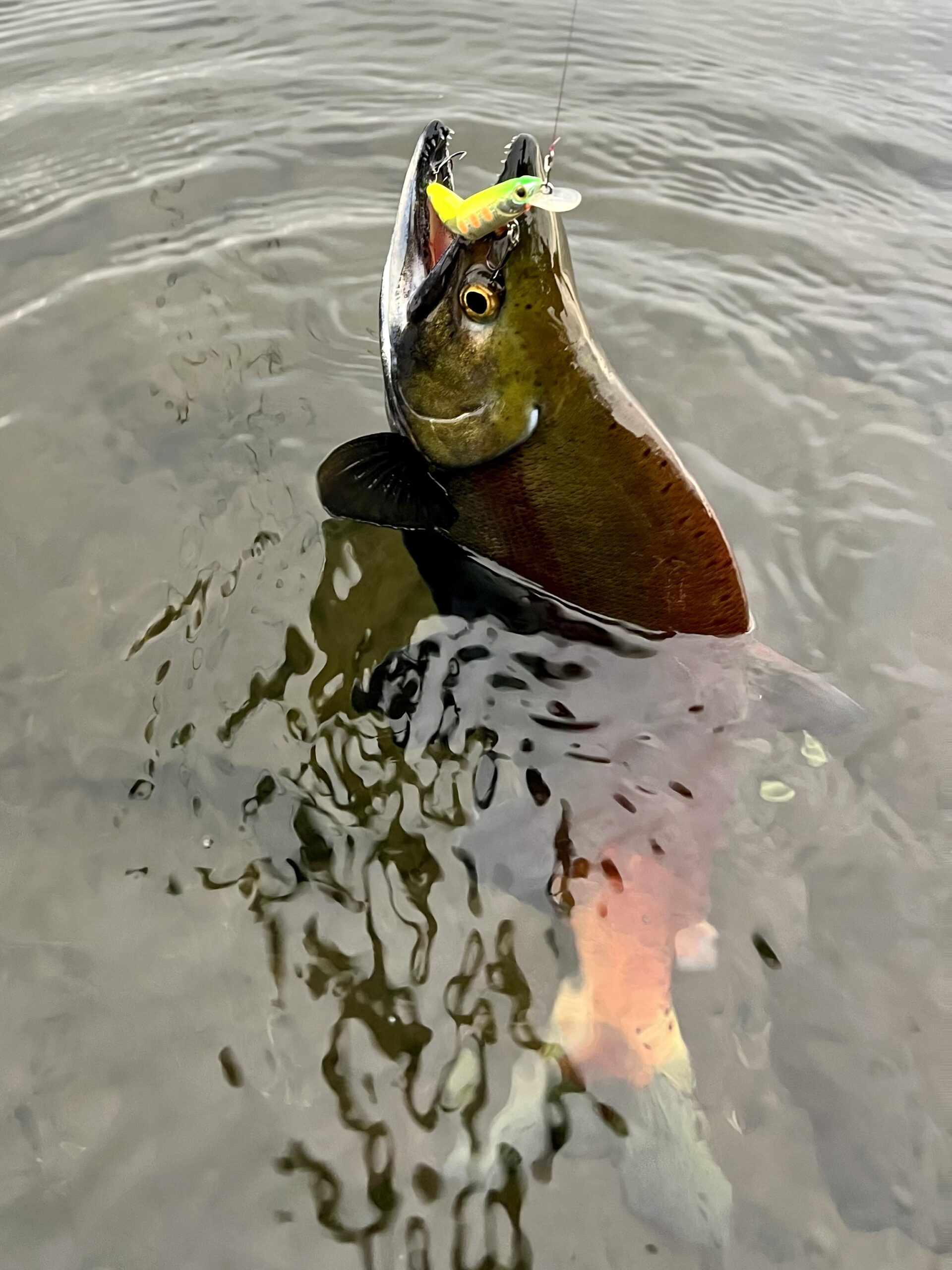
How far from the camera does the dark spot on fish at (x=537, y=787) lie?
2402mm

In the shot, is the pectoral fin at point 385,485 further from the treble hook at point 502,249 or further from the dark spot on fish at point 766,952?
the dark spot on fish at point 766,952

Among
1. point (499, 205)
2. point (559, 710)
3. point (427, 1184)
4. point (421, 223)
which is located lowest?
point (427, 1184)

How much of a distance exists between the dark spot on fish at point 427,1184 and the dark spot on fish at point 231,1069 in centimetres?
43

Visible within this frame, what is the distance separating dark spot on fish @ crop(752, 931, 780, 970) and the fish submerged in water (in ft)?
0.42

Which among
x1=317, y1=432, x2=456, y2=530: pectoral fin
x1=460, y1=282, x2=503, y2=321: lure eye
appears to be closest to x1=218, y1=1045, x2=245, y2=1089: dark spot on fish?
x1=317, y1=432, x2=456, y2=530: pectoral fin

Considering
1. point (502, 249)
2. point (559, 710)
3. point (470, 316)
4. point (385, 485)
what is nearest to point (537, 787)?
point (559, 710)

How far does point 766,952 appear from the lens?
2.25 m

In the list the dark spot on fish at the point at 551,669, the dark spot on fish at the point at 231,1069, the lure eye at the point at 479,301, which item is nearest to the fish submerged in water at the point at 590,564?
the lure eye at the point at 479,301

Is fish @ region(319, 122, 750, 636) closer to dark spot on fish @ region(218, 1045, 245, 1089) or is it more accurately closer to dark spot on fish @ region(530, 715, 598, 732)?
dark spot on fish @ region(530, 715, 598, 732)

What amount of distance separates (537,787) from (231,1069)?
99 cm

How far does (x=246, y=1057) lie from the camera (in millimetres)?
2014

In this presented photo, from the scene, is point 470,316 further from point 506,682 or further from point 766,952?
point 766,952

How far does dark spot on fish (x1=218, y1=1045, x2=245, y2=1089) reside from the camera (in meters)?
1.98

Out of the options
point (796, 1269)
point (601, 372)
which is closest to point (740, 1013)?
point (796, 1269)
